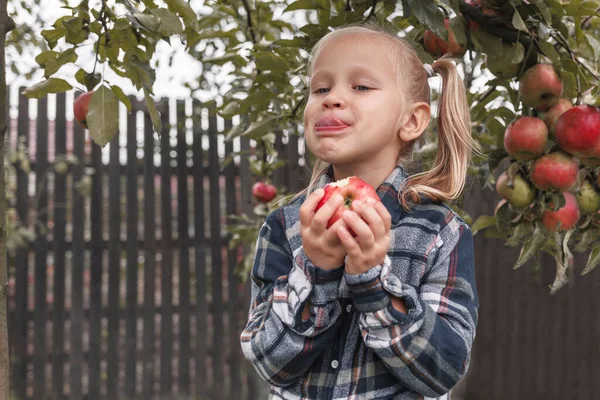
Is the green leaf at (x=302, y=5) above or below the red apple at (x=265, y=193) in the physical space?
above

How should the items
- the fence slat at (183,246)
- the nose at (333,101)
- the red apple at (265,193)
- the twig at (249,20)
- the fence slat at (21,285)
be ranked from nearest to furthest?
the nose at (333,101) < the twig at (249,20) < the red apple at (265,193) < the fence slat at (21,285) < the fence slat at (183,246)

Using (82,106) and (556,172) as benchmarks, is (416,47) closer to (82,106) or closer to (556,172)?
(556,172)

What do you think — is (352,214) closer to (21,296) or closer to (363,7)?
(363,7)

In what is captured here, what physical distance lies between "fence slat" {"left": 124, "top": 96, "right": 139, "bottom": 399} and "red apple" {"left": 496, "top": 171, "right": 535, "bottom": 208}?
8.28 feet

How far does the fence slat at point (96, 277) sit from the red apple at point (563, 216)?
8.56 ft

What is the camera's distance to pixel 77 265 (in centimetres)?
335

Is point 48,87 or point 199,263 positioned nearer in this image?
point 48,87

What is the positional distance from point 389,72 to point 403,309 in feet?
1.12

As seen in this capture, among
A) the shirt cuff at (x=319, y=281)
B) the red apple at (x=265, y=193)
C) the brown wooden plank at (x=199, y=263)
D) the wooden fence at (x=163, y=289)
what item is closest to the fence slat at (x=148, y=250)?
the wooden fence at (x=163, y=289)

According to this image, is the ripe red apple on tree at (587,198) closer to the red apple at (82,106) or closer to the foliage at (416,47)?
the foliage at (416,47)

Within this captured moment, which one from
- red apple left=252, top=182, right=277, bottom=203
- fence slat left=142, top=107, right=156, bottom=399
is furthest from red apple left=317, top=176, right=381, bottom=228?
fence slat left=142, top=107, right=156, bottom=399

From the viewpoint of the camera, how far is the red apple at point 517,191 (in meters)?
1.28

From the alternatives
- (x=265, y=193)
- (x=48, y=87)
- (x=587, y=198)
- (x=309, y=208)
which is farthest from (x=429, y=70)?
(x=265, y=193)

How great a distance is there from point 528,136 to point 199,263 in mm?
2594
